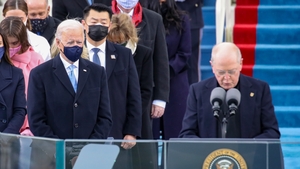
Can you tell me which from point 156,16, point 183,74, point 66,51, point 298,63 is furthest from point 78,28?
point 298,63

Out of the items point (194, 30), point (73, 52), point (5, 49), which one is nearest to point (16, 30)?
point (5, 49)

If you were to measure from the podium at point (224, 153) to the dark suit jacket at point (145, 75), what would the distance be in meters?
2.20

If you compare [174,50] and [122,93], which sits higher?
[174,50]

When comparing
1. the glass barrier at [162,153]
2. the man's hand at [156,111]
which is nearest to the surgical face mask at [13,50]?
the man's hand at [156,111]

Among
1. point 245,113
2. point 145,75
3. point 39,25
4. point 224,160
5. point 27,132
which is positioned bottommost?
point 224,160

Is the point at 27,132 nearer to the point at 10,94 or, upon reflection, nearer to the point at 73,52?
the point at 10,94

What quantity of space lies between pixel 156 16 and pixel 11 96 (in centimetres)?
189

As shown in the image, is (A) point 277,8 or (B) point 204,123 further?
(A) point 277,8

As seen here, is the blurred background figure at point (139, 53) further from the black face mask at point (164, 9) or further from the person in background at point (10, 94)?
the black face mask at point (164, 9)

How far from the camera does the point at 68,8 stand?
29.2ft

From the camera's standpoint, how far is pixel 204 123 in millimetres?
6312

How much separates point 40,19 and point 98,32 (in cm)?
135

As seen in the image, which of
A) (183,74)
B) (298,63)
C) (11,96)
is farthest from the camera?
(298,63)

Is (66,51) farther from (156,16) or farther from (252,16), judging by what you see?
(252,16)
